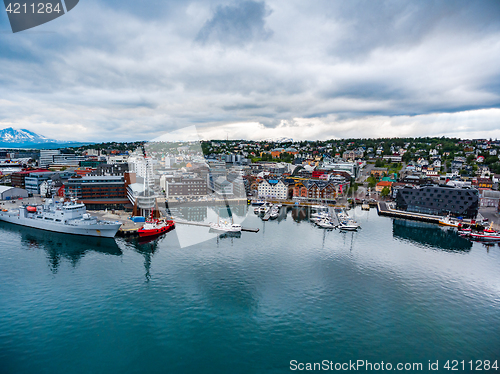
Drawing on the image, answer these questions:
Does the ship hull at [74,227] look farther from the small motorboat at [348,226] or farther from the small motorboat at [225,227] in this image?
the small motorboat at [348,226]

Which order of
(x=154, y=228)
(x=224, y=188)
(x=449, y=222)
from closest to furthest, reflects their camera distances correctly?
(x=154, y=228) → (x=449, y=222) → (x=224, y=188)

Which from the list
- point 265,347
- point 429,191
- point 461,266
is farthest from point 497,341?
point 429,191

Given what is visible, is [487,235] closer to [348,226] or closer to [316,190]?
[348,226]

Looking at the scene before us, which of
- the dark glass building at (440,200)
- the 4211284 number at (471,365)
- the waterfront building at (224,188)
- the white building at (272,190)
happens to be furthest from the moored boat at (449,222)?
the waterfront building at (224,188)

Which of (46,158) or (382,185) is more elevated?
(46,158)

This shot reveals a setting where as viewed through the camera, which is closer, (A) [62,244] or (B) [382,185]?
(A) [62,244]

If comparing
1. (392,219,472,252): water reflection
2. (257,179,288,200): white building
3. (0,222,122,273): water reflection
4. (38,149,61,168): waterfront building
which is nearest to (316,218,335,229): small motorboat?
(392,219,472,252): water reflection

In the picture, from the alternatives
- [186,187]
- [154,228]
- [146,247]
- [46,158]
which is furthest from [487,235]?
[46,158]
